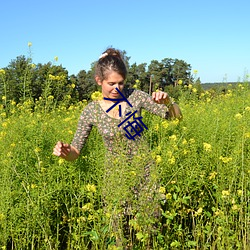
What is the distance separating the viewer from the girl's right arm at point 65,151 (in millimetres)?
2064

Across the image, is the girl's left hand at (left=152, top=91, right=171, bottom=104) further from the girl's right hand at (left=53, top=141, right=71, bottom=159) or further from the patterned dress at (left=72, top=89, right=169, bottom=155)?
the girl's right hand at (left=53, top=141, right=71, bottom=159)

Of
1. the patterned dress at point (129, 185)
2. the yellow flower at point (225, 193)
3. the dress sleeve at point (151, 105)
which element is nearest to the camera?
the patterned dress at point (129, 185)

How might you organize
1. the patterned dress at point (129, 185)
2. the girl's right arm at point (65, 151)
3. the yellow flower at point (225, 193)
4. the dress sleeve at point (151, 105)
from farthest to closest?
the dress sleeve at point (151, 105) < the girl's right arm at point (65, 151) < the yellow flower at point (225, 193) < the patterned dress at point (129, 185)

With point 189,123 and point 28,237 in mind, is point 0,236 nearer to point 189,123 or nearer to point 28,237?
point 28,237

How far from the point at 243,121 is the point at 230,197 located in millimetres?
802

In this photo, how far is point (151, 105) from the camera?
2.44 metres

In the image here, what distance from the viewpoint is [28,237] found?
81.8 inches

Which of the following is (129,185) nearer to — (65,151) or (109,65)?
(65,151)

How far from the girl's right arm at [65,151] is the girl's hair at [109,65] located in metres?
0.50

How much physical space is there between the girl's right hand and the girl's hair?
52 cm

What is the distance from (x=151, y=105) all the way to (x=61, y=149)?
0.70m

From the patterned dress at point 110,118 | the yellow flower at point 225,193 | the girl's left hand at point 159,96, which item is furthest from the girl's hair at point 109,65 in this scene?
the yellow flower at point 225,193

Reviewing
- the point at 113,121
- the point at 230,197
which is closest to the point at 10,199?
the point at 113,121

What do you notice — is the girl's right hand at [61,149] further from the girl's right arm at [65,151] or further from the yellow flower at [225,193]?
the yellow flower at [225,193]
